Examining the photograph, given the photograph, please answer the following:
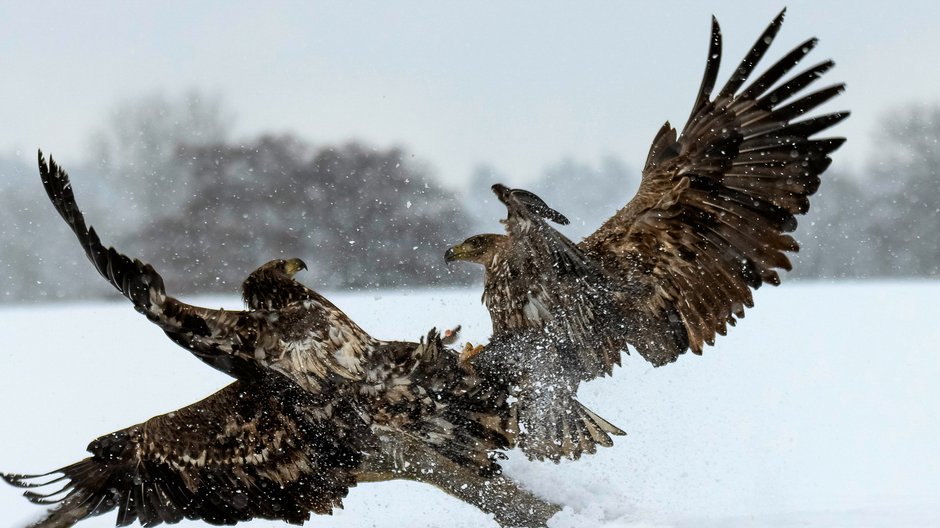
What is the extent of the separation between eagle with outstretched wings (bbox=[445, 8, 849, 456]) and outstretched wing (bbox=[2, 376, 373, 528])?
3.13 ft

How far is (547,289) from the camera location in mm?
4762

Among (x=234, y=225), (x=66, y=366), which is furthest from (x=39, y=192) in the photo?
(x=66, y=366)

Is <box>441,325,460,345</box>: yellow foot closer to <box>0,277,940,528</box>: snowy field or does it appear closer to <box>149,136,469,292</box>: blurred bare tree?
<box>0,277,940,528</box>: snowy field

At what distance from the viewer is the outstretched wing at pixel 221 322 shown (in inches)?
155

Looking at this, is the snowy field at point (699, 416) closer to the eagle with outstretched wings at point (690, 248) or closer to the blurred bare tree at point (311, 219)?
the eagle with outstretched wings at point (690, 248)

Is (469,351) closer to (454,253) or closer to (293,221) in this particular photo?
(454,253)

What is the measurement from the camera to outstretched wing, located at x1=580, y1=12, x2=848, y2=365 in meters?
4.93

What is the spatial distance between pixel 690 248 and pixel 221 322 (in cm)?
226

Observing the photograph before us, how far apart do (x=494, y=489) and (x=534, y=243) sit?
1513 mm

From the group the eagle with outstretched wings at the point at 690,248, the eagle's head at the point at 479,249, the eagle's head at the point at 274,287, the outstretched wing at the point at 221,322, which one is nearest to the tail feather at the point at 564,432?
the eagle with outstretched wings at the point at 690,248

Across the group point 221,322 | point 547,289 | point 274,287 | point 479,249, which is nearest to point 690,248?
point 547,289

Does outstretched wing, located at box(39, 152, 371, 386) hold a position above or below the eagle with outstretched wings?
below

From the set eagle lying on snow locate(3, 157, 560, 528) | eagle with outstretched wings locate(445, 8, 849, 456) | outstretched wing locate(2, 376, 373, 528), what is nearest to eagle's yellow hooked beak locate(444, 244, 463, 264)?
eagle with outstretched wings locate(445, 8, 849, 456)

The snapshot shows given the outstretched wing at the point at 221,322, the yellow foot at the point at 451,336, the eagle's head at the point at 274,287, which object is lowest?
the outstretched wing at the point at 221,322
